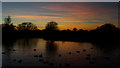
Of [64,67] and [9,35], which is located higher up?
Result: [9,35]

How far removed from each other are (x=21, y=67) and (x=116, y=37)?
391 cm

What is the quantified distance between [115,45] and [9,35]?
14.8 ft

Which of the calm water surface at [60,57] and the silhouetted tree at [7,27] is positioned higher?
the silhouetted tree at [7,27]

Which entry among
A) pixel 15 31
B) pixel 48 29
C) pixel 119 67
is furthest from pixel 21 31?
pixel 119 67

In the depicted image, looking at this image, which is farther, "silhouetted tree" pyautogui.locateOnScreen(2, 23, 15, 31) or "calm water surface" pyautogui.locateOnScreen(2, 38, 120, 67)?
"silhouetted tree" pyautogui.locateOnScreen(2, 23, 15, 31)

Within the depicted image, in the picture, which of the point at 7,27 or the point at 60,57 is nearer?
the point at 60,57

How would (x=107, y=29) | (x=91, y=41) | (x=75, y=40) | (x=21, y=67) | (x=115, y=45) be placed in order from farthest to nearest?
(x=75, y=40) < (x=91, y=41) < (x=115, y=45) < (x=107, y=29) < (x=21, y=67)

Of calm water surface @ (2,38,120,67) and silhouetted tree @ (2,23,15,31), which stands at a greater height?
silhouetted tree @ (2,23,15,31)

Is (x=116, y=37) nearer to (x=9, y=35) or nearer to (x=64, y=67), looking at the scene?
(x=64, y=67)

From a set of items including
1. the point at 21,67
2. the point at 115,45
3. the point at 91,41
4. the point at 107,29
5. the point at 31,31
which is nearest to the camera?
the point at 21,67

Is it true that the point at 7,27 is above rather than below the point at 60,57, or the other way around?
above

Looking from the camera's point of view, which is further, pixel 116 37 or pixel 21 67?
pixel 116 37

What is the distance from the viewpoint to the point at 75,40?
8.80 m

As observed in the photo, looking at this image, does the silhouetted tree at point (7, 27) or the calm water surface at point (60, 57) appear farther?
the silhouetted tree at point (7, 27)
